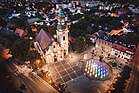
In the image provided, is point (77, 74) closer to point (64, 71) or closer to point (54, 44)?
point (64, 71)

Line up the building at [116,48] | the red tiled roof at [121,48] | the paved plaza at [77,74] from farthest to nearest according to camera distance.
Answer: the red tiled roof at [121,48]
the building at [116,48]
the paved plaza at [77,74]

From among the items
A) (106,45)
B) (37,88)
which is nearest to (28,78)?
(37,88)

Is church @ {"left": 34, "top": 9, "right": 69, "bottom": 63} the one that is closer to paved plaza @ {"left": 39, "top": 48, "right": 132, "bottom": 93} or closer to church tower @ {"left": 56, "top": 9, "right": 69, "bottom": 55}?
church tower @ {"left": 56, "top": 9, "right": 69, "bottom": 55}

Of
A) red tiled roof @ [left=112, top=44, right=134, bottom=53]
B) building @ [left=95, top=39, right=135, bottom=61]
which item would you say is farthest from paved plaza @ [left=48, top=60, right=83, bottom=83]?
red tiled roof @ [left=112, top=44, right=134, bottom=53]

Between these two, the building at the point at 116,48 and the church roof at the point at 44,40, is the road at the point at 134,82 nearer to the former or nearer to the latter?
the building at the point at 116,48

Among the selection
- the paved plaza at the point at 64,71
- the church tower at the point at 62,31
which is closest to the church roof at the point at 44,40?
the church tower at the point at 62,31

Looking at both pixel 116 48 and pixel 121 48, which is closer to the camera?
pixel 121 48

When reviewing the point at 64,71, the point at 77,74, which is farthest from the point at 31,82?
the point at 77,74
